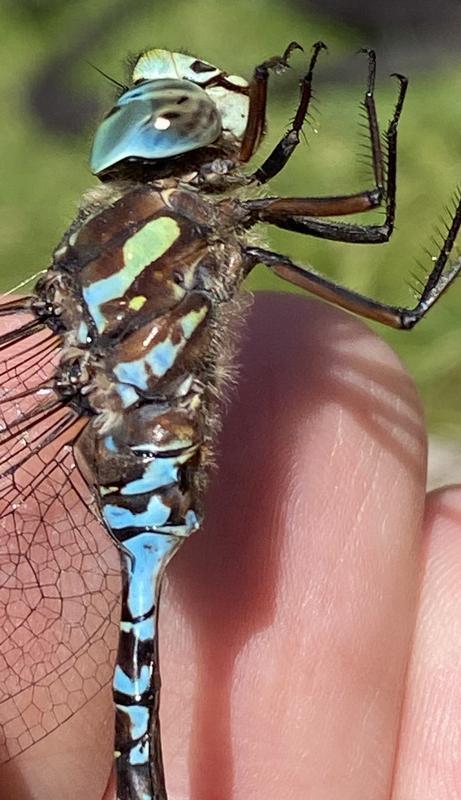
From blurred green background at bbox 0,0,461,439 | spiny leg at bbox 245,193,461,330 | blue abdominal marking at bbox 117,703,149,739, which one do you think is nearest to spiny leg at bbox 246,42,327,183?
spiny leg at bbox 245,193,461,330

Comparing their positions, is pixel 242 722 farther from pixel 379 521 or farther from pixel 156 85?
pixel 156 85

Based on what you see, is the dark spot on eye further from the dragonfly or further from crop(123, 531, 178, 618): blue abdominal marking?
crop(123, 531, 178, 618): blue abdominal marking

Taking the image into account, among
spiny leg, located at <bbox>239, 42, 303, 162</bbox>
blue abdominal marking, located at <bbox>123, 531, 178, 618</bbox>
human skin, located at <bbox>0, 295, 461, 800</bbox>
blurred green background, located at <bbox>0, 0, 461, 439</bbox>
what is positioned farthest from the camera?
blurred green background, located at <bbox>0, 0, 461, 439</bbox>

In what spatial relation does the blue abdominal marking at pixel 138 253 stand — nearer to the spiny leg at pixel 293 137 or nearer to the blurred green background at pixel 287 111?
the spiny leg at pixel 293 137

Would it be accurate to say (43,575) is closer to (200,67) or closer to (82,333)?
(82,333)

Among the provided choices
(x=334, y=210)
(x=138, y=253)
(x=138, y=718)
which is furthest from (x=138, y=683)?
(x=334, y=210)

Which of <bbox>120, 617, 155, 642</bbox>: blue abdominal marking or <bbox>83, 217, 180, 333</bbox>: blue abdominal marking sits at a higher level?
<bbox>83, 217, 180, 333</bbox>: blue abdominal marking

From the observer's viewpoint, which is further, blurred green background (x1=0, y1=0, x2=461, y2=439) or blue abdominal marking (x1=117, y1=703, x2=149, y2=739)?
blurred green background (x1=0, y1=0, x2=461, y2=439)

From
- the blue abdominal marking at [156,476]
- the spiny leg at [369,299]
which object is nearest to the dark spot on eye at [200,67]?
the spiny leg at [369,299]
